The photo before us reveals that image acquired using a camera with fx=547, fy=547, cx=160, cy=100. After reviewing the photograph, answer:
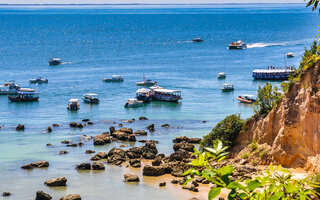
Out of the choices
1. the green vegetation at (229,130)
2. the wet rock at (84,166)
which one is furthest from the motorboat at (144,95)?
the green vegetation at (229,130)

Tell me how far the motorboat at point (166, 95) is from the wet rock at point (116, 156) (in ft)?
129

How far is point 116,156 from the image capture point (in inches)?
2061

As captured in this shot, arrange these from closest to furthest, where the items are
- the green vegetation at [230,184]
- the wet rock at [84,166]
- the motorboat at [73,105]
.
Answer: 1. the green vegetation at [230,184]
2. the wet rock at [84,166]
3. the motorboat at [73,105]

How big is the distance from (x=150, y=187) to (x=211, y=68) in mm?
89850

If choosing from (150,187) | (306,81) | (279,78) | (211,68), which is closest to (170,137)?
(150,187)

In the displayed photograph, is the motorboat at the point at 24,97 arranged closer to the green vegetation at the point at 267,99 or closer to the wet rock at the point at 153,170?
the wet rock at the point at 153,170

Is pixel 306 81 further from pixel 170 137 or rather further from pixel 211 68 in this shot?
pixel 211 68

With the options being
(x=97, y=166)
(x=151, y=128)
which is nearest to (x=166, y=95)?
(x=151, y=128)

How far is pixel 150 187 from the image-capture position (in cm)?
4369

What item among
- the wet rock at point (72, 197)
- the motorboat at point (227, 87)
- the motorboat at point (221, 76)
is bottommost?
the wet rock at point (72, 197)

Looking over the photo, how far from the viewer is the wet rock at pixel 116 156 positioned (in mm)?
51481

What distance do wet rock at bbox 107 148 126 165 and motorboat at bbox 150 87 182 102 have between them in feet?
129

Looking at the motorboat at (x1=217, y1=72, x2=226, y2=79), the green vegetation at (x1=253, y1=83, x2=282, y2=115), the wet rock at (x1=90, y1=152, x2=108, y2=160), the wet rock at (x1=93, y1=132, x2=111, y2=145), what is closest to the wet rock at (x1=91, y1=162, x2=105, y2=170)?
the wet rock at (x1=90, y1=152, x2=108, y2=160)

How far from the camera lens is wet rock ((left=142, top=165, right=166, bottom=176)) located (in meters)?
46.3
